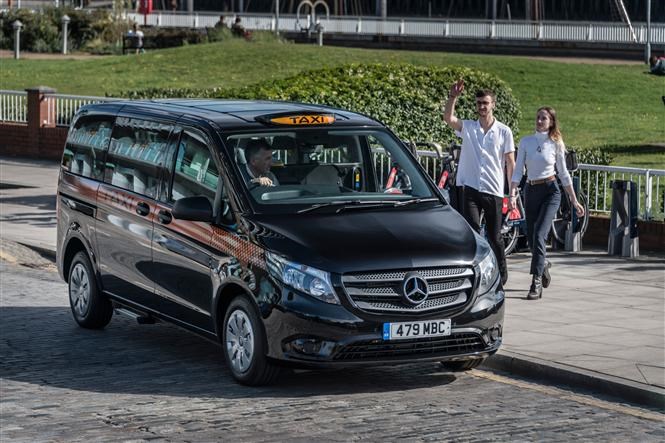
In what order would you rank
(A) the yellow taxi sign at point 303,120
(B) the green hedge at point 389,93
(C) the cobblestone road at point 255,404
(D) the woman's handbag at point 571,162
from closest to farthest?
1. (C) the cobblestone road at point 255,404
2. (A) the yellow taxi sign at point 303,120
3. (D) the woman's handbag at point 571,162
4. (B) the green hedge at point 389,93

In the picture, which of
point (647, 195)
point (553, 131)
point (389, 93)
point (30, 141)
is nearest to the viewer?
point (553, 131)

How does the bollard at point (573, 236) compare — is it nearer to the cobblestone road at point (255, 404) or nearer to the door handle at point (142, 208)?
the cobblestone road at point (255, 404)

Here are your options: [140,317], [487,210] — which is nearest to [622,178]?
[487,210]

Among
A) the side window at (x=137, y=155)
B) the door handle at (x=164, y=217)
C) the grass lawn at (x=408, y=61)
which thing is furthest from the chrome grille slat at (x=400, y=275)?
the grass lawn at (x=408, y=61)

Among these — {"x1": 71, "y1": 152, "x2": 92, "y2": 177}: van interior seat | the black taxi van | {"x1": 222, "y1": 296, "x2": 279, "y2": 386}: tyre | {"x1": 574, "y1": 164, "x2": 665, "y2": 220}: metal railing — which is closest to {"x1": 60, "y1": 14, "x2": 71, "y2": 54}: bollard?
{"x1": 574, "y1": 164, "x2": 665, "y2": 220}: metal railing

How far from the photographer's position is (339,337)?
30.4 ft

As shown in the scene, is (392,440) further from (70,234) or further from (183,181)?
(70,234)

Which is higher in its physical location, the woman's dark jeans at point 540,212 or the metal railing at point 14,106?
the metal railing at point 14,106

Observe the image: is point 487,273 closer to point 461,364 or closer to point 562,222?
point 461,364

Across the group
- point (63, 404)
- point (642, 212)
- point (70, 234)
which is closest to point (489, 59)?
point (642, 212)

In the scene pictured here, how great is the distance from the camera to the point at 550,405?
9445mm

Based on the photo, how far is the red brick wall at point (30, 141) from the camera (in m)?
28.4

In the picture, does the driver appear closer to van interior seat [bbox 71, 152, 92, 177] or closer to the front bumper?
the front bumper

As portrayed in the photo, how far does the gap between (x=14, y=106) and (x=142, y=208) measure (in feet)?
64.6
